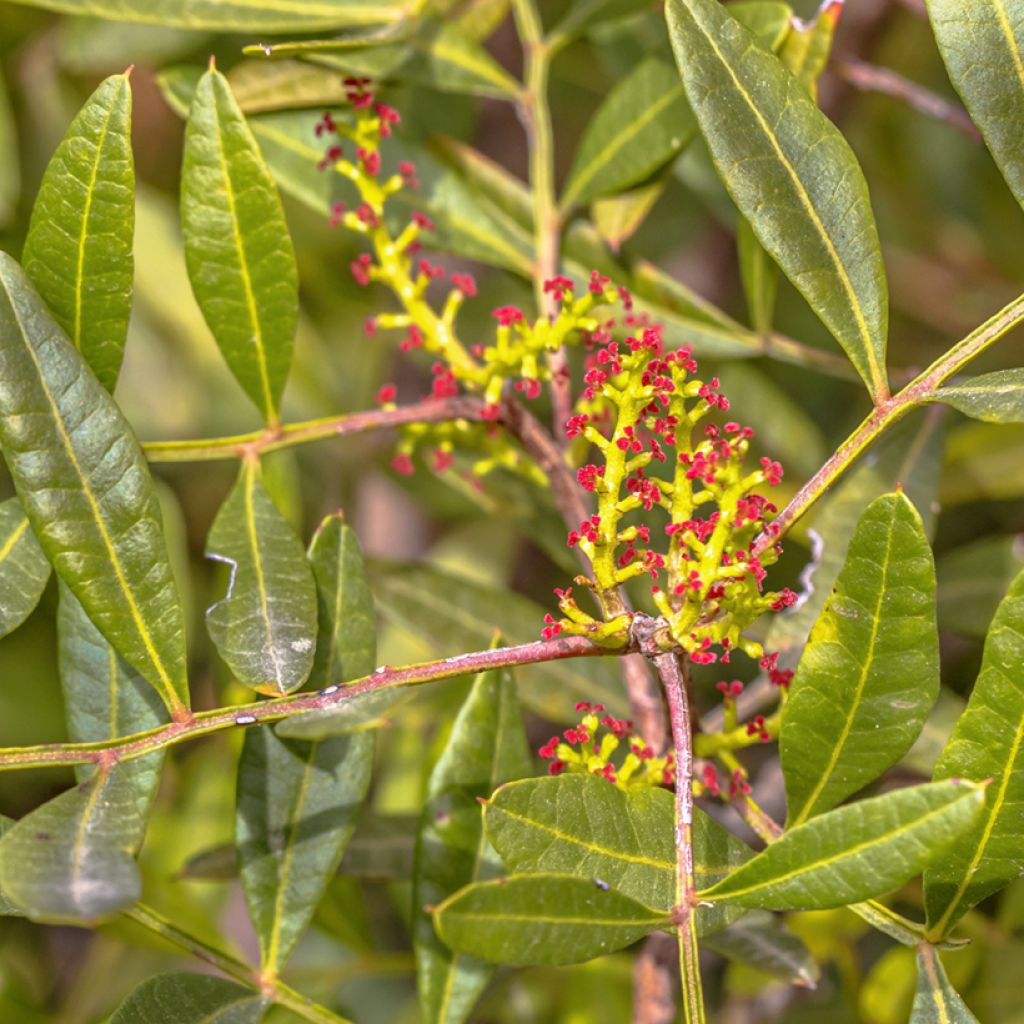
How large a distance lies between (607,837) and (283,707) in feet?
0.78

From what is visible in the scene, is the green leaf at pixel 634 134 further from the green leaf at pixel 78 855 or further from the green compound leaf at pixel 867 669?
the green leaf at pixel 78 855

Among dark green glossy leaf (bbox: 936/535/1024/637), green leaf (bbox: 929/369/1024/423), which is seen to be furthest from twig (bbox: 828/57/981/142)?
green leaf (bbox: 929/369/1024/423)

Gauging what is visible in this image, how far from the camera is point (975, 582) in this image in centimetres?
137

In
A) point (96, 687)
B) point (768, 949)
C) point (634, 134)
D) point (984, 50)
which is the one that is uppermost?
point (984, 50)

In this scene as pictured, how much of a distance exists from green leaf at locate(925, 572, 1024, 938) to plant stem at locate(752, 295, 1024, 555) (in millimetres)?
147

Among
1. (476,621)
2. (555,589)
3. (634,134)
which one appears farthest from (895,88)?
(555,589)

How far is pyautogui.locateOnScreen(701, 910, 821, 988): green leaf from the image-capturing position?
109 cm

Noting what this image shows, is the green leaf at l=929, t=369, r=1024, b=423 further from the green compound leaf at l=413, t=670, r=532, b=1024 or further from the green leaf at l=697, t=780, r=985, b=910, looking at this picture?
the green compound leaf at l=413, t=670, r=532, b=1024

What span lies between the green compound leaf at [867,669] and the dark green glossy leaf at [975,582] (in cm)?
54

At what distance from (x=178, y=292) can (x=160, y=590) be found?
4.14 ft

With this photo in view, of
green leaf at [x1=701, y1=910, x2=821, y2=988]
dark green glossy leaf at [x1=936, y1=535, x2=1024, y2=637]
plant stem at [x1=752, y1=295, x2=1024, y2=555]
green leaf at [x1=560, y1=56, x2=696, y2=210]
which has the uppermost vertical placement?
green leaf at [x1=560, y1=56, x2=696, y2=210]

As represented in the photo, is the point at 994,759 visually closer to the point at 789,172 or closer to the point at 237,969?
the point at 789,172

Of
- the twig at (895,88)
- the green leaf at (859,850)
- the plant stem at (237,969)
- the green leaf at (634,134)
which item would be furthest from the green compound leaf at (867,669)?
the twig at (895,88)

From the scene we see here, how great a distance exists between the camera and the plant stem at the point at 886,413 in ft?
2.85
